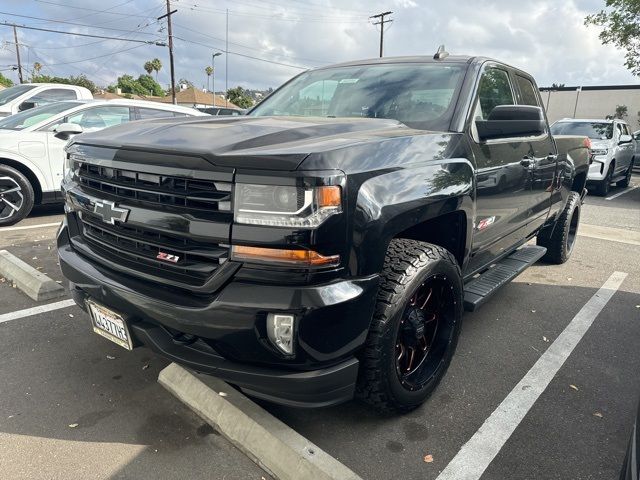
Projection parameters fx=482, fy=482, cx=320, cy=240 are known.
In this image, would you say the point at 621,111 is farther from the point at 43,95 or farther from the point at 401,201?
the point at 401,201

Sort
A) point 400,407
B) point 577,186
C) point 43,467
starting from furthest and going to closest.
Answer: point 577,186 < point 400,407 < point 43,467

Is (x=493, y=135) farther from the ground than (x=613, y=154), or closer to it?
farther from the ground

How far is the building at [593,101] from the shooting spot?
A: 104ft

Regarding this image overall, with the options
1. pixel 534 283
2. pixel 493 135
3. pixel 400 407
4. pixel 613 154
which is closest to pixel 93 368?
pixel 400 407

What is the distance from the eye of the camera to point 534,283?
4.91 meters

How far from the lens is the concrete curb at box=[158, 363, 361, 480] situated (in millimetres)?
2002

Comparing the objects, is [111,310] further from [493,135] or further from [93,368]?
[493,135]

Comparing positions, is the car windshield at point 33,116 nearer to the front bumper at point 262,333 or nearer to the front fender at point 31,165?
the front fender at point 31,165

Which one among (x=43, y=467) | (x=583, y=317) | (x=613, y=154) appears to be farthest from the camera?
(x=613, y=154)

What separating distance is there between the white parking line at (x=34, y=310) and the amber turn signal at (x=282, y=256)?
256cm

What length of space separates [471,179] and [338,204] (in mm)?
1238

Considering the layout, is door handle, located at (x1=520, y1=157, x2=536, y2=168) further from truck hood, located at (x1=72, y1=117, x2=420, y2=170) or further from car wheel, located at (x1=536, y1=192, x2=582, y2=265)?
car wheel, located at (x1=536, y1=192, x2=582, y2=265)

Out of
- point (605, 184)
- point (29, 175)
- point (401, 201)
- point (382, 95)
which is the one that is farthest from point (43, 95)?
point (605, 184)

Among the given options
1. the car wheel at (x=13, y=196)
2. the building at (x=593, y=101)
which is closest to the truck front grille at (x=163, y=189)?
the car wheel at (x=13, y=196)
